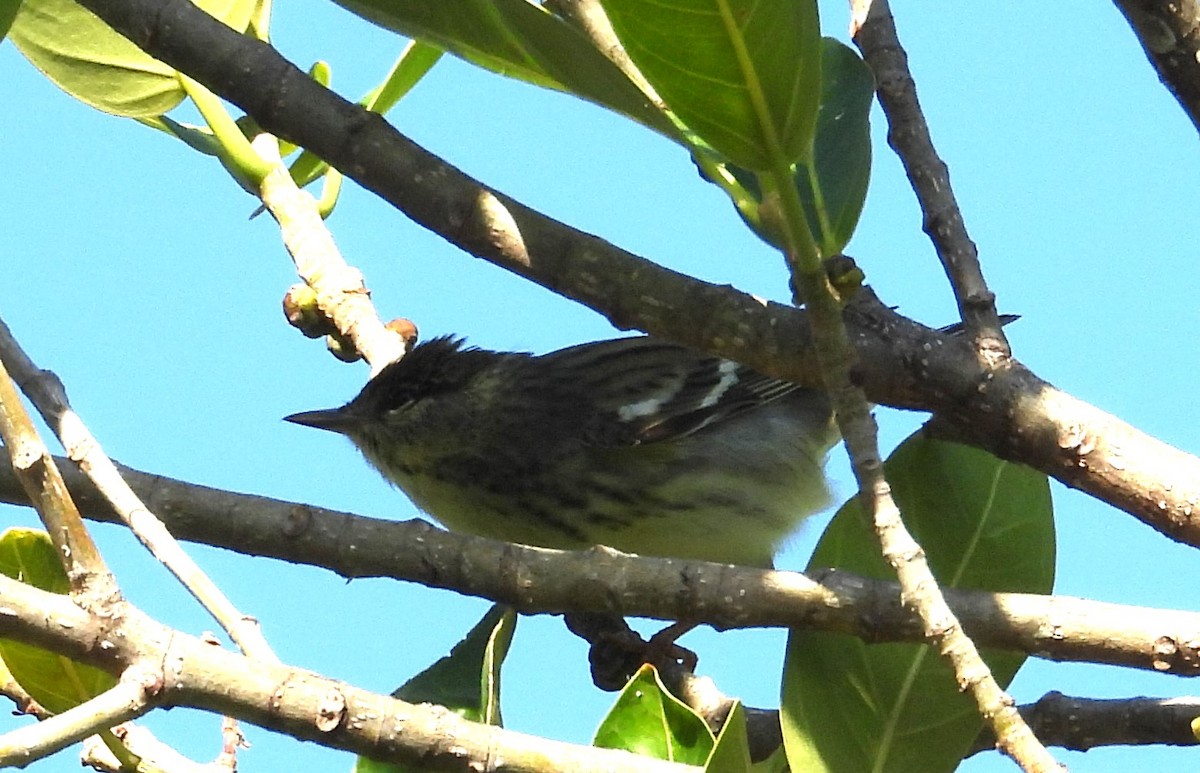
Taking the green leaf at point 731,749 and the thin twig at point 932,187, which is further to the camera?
the thin twig at point 932,187

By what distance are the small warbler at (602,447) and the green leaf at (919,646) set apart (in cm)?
166

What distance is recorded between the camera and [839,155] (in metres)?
2.47

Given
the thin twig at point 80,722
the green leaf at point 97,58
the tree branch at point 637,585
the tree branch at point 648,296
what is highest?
the green leaf at point 97,58

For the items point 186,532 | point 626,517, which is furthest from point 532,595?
point 626,517

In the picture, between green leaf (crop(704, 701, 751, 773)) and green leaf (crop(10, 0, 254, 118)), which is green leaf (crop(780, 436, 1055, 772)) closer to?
green leaf (crop(704, 701, 751, 773))

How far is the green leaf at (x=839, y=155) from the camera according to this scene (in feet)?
7.62

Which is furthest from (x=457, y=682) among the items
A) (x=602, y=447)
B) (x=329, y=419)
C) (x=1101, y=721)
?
(x=329, y=419)

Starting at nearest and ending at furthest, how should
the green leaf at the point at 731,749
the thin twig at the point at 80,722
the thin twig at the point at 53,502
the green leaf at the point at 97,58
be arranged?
1. the thin twig at the point at 80,722
2. the thin twig at the point at 53,502
3. the green leaf at the point at 731,749
4. the green leaf at the point at 97,58

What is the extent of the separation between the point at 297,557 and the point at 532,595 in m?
0.30

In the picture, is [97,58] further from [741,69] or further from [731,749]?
[731,749]

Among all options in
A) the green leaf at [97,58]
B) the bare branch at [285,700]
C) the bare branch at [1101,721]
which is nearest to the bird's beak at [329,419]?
the green leaf at [97,58]

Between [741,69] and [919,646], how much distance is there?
900mm

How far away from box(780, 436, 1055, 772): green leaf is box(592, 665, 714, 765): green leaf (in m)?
0.15

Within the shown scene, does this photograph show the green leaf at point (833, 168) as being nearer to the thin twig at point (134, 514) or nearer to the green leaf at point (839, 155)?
the green leaf at point (839, 155)
